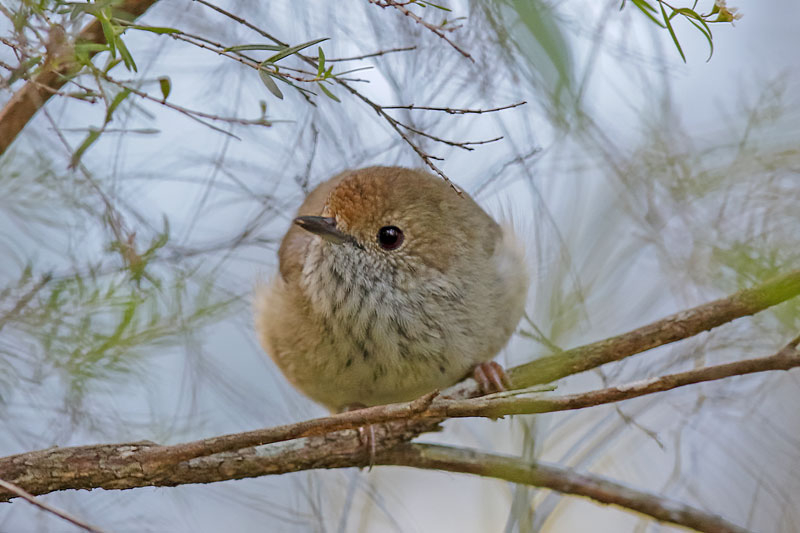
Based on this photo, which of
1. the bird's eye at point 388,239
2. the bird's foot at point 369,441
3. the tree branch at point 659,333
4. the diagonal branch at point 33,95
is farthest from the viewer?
the bird's eye at point 388,239

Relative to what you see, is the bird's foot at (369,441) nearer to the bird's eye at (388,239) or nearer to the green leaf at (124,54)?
the bird's eye at (388,239)

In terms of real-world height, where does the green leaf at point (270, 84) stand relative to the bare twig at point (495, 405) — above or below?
above

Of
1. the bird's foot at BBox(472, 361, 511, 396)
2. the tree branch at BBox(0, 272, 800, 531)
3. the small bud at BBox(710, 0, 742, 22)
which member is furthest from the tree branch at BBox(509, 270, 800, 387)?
the small bud at BBox(710, 0, 742, 22)

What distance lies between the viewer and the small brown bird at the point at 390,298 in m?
2.86

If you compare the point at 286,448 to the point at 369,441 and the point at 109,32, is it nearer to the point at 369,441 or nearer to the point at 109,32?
the point at 369,441

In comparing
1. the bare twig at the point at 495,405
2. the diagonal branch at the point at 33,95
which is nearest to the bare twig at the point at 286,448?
the bare twig at the point at 495,405

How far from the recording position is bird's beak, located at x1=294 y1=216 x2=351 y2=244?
2.76 metres

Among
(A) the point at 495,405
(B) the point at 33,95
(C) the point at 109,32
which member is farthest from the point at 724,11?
(B) the point at 33,95

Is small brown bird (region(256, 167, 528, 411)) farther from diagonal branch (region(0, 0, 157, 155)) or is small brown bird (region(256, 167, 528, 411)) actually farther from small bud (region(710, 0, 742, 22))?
small bud (region(710, 0, 742, 22))

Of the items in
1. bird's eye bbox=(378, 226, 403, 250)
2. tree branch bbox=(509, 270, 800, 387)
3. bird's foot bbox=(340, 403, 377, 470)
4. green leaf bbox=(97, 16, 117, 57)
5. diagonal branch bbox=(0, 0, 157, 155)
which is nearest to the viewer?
green leaf bbox=(97, 16, 117, 57)

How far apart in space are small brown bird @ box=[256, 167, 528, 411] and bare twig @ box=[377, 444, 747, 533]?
0.37 m

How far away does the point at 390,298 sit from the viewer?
2869 mm

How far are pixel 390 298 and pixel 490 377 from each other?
0.44 metres

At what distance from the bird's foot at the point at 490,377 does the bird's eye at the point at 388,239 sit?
53 centimetres
